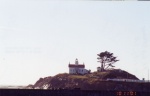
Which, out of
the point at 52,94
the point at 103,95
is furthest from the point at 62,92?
the point at 103,95

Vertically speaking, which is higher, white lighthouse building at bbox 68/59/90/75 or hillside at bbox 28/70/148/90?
white lighthouse building at bbox 68/59/90/75

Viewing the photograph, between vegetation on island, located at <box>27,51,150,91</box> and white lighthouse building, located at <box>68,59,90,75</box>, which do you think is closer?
vegetation on island, located at <box>27,51,150,91</box>

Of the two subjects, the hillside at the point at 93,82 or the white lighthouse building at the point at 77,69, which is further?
the white lighthouse building at the point at 77,69

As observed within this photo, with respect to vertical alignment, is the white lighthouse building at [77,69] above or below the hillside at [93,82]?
above

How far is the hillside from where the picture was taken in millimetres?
118312

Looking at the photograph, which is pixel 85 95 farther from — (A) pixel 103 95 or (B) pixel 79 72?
(B) pixel 79 72

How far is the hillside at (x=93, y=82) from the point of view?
118 metres

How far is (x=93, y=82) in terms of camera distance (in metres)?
127

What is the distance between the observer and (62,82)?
141375 mm

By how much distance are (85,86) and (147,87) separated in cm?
2579

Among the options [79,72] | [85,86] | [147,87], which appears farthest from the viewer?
[79,72]

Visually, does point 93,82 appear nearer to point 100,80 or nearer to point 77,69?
point 100,80

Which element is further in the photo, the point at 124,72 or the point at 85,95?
the point at 124,72

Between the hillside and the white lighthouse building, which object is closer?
the hillside
